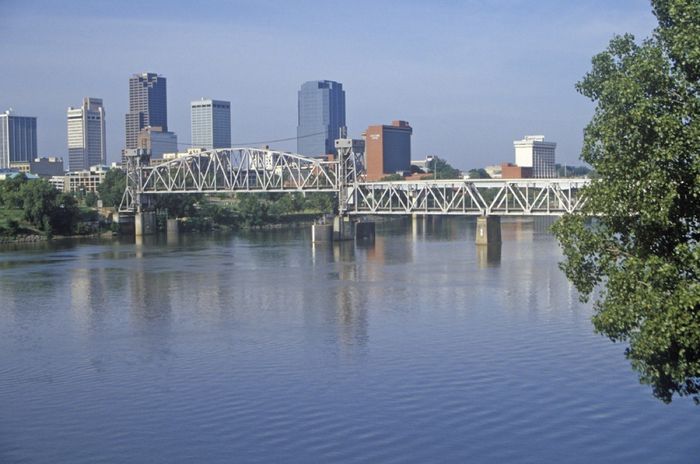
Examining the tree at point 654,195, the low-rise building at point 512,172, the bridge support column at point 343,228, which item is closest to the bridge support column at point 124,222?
the bridge support column at point 343,228

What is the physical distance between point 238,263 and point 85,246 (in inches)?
815

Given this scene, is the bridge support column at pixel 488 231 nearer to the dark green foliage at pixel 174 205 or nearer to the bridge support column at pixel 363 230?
the bridge support column at pixel 363 230

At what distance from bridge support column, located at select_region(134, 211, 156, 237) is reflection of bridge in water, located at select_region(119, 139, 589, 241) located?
137 mm

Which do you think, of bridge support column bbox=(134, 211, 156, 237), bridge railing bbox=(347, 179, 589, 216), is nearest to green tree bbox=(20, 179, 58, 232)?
bridge support column bbox=(134, 211, 156, 237)

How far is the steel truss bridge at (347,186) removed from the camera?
61.3 metres

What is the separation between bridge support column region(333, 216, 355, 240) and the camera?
6856 centimetres

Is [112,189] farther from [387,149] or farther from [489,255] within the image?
[387,149]

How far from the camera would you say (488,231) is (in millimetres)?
60844

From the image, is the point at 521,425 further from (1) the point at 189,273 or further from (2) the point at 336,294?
(1) the point at 189,273

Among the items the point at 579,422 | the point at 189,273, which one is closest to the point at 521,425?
the point at 579,422

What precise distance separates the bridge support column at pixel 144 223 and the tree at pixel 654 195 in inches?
2918

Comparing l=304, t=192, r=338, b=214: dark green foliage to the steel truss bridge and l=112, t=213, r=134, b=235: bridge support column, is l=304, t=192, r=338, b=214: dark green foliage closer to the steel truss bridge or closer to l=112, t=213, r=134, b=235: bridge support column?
the steel truss bridge

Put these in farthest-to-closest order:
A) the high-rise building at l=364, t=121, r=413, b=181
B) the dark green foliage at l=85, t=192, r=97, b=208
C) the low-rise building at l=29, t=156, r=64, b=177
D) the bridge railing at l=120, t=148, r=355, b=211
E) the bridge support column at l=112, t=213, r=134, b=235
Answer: the low-rise building at l=29, t=156, r=64, b=177
the high-rise building at l=364, t=121, r=413, b=181
the dark green foliage at l=85, t=192, r=97, b=208
the bridge support column at l=112, t=213, r=134, b=235
the bridge railing at l=120, t=148, r=355, b=211

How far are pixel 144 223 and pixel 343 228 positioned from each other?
25079 mm
